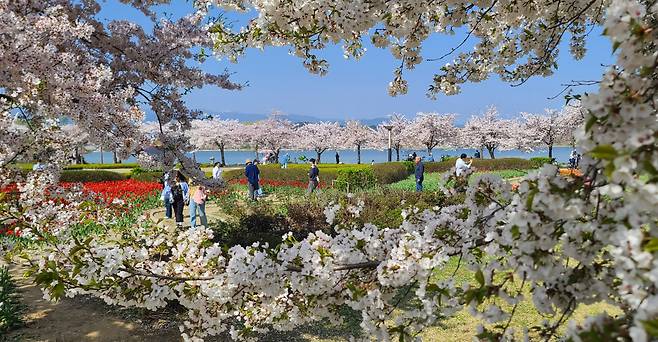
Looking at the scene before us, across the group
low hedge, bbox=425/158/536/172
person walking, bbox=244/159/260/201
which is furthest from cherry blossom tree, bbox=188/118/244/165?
person walking, bbox=244/159/260/201

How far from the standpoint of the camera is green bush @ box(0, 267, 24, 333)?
5.54 metres

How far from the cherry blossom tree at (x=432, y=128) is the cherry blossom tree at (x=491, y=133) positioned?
2.40 metres

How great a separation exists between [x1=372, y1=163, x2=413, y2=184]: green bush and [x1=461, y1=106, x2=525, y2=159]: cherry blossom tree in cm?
3038

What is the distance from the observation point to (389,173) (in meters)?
23.9

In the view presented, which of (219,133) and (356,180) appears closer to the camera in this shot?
(356,180)

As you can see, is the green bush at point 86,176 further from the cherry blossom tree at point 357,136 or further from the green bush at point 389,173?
the cherry blossom tree at point 357,136

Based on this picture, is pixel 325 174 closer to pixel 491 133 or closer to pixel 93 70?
pixel 93 70

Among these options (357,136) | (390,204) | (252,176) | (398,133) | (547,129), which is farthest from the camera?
(357,136)

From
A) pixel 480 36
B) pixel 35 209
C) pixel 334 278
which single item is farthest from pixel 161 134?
pixel 334 278

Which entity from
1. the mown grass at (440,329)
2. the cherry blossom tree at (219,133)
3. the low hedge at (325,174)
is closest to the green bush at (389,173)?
the low hedge at (325,174)

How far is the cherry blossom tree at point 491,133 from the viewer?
53125 millimetres

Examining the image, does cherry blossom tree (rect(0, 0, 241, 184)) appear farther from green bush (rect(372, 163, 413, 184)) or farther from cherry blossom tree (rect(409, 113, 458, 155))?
cherry blossom tree (rect(409, 113, 458, 155))

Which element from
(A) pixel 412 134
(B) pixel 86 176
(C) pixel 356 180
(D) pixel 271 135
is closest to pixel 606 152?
(C) pixel 356 180

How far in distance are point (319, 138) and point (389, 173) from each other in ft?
122
